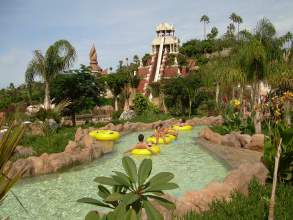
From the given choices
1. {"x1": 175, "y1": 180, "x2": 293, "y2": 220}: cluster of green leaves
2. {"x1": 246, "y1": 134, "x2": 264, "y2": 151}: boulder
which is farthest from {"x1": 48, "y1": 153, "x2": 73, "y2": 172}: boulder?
{"x1": 246, "y1": 134, "x2": 264, "y2": 151}: boulder

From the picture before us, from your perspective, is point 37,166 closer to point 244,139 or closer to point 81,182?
point 81,182

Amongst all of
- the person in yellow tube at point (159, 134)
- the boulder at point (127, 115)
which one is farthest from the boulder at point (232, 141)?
the boulder at point (127, 115)

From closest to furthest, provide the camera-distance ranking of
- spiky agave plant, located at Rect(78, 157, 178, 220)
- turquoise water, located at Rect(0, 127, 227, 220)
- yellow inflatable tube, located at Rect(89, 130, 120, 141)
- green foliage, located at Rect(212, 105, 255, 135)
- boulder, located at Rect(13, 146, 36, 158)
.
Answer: spiky agave plant, located at Rect(78, 157, 178, 220), turquoise water, located at Rect(0, 127, 227, 220), boulder, located at Rect(13, 146, 36, 158), green foliage, located at Rect(212, 105, 255, 135), yellow inflatable tube, located at Rect(89, 130, 120, 141)

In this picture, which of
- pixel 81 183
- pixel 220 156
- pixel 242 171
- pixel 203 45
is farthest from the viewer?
pixel 203 45

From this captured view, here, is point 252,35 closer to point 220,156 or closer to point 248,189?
point 220,156

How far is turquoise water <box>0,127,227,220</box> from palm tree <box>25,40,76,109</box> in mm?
7622

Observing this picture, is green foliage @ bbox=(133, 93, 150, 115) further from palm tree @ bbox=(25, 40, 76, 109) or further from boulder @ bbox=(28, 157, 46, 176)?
boulder @ bbox=(28, 157, 46, 176)

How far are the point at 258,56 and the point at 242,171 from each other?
28.8 ft

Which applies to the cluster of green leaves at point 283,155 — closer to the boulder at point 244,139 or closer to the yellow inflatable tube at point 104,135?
the boulder at point 244,139

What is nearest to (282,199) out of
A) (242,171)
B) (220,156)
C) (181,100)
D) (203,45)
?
(242,171)

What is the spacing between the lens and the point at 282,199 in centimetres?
508

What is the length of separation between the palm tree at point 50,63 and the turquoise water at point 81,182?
7.62 m

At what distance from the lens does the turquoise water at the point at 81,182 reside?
251 inches

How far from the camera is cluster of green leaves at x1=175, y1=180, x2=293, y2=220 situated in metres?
4.42
